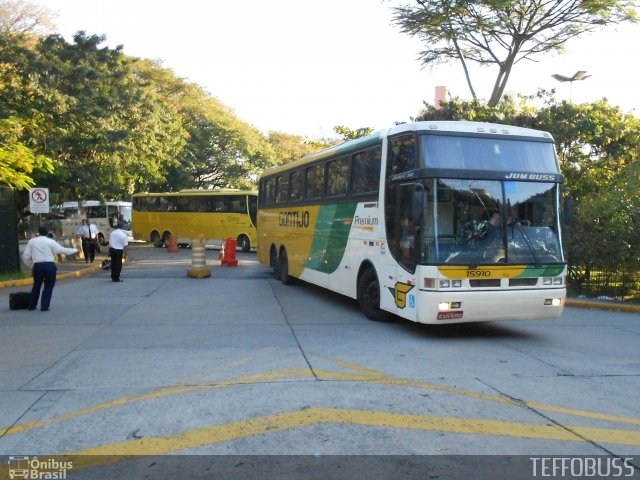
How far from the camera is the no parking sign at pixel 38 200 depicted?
18156mm

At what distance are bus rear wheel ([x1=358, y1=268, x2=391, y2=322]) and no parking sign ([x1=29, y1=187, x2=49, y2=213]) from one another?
12.1 m

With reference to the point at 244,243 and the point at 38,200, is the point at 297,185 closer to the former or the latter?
the point at 38,200

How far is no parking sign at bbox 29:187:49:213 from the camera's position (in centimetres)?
1816

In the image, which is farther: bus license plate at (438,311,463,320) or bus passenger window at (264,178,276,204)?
bus passenger window at (264,178,276,204)

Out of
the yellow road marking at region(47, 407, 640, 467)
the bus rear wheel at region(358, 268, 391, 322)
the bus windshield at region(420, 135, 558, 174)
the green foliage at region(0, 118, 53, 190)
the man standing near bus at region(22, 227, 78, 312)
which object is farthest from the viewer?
the green foliage at region(0, 118, 53, 190)

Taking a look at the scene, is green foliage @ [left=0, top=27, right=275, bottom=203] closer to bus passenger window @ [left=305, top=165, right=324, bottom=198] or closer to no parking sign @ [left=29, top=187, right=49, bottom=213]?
no parking sign @ [left=29, top=187, right=49, bottom=213]

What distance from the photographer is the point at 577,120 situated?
59.8ft

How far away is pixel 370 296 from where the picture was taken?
10.8 metres

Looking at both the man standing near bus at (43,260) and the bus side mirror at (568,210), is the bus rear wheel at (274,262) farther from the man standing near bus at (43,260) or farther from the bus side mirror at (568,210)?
the bus side mirror at (568,210)

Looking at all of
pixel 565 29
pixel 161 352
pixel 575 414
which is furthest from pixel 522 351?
pixel 565 29

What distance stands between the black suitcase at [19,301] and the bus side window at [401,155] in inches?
311

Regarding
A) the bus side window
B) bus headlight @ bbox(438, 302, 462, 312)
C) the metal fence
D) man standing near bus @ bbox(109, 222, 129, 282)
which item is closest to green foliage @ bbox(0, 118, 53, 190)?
man standing near bus @ bbox(109, 222, 129, 282)

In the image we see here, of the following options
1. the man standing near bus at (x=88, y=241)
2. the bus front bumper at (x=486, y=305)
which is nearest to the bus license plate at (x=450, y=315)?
the bus front bumper at (x=486, y=305)
